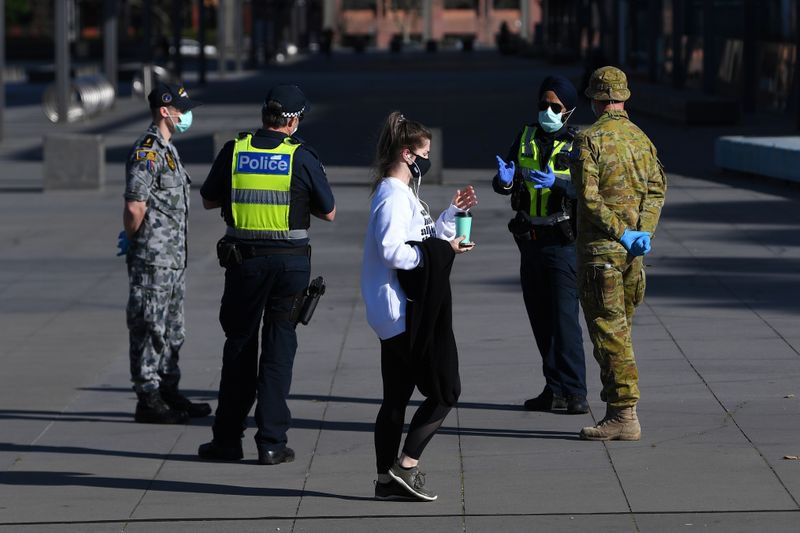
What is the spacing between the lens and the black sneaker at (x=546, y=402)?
8992mm

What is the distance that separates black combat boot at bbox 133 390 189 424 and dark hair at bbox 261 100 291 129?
2.10 meters

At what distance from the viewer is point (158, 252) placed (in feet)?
29.0

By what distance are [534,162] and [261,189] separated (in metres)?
1.78

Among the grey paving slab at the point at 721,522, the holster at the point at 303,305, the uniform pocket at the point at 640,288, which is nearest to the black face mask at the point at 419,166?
the holster at the point at 303,305

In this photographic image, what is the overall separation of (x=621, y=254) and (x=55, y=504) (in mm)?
2979

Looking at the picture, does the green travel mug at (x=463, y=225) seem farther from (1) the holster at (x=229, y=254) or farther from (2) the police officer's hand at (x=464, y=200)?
(1) the holster at (x=229, y=254)

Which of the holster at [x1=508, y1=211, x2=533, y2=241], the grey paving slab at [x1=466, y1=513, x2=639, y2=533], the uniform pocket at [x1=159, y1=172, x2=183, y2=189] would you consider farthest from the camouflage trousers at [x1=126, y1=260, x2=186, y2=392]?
the grey paving slab at [x1=466, y1=513, x2=639, y2=533]

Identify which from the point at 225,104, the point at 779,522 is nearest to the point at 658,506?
the point at 779,522

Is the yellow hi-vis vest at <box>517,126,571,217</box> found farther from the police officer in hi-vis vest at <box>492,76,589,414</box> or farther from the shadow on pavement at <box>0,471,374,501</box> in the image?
the shadow on pavement at <box>0,471,374,501</box>

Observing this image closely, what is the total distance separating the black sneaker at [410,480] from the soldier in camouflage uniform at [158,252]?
2.45 metres

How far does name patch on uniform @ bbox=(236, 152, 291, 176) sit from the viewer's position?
302 inches

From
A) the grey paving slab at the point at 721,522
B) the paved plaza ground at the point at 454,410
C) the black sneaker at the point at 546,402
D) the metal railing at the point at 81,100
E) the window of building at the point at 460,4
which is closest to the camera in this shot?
the grey paving slab at the point at 721,522

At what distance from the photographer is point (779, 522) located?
6441 mm

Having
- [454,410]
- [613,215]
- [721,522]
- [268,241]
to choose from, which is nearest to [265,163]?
[268,241]
